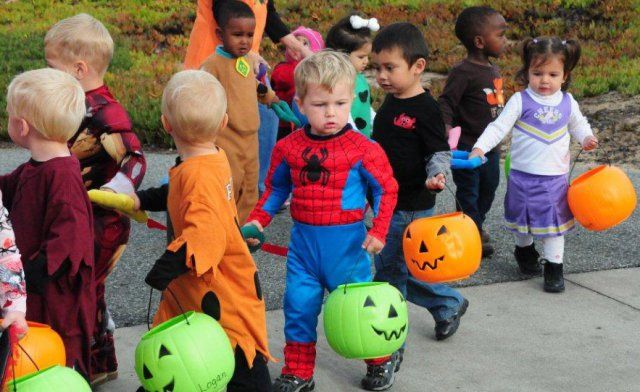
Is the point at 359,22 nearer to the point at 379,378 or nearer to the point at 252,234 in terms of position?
the point at 252,234

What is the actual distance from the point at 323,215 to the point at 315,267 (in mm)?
244

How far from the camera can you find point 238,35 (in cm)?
607

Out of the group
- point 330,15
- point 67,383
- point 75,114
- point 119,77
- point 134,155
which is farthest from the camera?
point 330,15

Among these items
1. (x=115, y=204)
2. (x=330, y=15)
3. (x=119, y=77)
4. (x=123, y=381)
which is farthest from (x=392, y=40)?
(x=330, y=15)

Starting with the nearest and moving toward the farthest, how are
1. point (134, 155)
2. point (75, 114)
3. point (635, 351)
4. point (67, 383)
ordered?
point (67, 383), point (75, 114), point (134, 155), point (635, 351)

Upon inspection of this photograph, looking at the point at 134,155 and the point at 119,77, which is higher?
the point at 134,155

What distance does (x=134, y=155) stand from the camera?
444 cm

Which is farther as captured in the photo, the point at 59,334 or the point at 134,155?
the point at 134,155

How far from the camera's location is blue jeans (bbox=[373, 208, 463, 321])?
5.05m

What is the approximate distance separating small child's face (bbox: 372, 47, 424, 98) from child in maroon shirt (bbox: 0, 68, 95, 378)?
5.38 feet

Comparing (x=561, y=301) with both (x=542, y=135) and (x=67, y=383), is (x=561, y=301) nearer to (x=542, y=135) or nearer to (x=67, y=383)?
(x=542, y=135)

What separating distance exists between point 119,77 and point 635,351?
333 inches

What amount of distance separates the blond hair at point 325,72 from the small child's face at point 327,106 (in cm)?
2

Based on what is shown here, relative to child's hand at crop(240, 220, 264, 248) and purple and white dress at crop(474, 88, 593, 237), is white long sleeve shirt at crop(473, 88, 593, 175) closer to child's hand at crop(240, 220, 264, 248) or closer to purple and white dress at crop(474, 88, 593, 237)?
purple and white dress at crop(474, 88, 593, 237)
